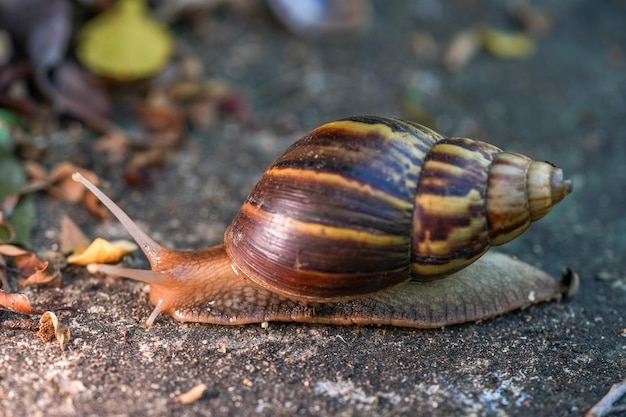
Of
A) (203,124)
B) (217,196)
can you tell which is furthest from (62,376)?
(203,124)

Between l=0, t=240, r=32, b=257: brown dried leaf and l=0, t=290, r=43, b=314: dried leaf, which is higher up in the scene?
l=0, t=240, r=32, b=257: brown dried leaf

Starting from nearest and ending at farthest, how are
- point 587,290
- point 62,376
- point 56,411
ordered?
point 56,411
point 62,376
point 587,290

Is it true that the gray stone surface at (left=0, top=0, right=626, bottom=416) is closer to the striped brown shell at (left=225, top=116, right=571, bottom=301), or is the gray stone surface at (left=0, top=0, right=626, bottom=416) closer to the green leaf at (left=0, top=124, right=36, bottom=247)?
the green leaf at (left=0, top=124, right=36, bottom=247)

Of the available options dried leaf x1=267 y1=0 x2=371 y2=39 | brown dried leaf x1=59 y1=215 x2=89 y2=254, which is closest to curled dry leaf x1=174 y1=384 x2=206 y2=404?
brown dried leaf x1=59 y1=215 x2=89 y2=254

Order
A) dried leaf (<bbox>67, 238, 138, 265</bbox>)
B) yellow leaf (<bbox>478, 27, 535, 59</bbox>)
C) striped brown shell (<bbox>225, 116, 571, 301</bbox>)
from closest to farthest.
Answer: striped brown shell (<bbox>225, 116, 571, 301</bbox>) → dried leaf (<bbox>67, 238, 138, 265</bbox>) → yellow leaf (<bbox>478, 27, 535, 59</bbox>)

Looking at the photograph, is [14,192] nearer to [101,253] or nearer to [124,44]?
[101,253]

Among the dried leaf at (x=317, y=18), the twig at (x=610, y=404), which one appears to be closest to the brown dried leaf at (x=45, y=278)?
the twig at (x=610, y=404)

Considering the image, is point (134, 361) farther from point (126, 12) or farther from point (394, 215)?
point (126, 12)
